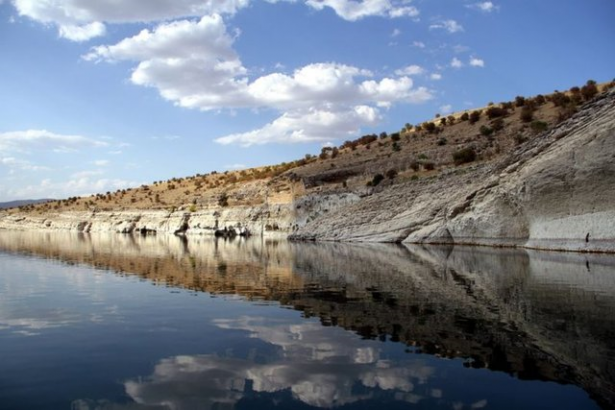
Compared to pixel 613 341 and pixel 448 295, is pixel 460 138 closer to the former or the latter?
pixel 448 295

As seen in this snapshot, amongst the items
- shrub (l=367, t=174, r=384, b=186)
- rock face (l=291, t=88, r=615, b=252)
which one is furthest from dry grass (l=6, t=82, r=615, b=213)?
rock face (l=291, t=88, r=615, b=252)

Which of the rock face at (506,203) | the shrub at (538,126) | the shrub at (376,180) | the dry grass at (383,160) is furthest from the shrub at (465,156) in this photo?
the shrub at (376,180)

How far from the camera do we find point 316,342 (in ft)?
29.8

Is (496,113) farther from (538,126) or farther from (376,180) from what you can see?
(376,180)

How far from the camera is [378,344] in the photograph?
347 inches

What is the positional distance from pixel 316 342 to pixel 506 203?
23715 millimetres

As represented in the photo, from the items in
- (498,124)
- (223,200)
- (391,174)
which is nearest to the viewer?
(391,174)

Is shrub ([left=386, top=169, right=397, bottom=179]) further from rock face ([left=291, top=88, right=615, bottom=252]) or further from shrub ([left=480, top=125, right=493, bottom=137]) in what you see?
shrub ([left=480, top=125, right=493, bottom=137])

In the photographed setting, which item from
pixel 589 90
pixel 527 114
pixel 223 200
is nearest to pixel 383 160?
pixel 527 114

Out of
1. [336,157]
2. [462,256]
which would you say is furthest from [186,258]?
[336,157]

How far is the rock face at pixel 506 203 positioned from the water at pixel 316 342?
7.66 m

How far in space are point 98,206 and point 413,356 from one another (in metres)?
81.1

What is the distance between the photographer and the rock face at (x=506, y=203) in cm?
2392

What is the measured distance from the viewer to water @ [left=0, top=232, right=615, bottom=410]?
6.48 meters
